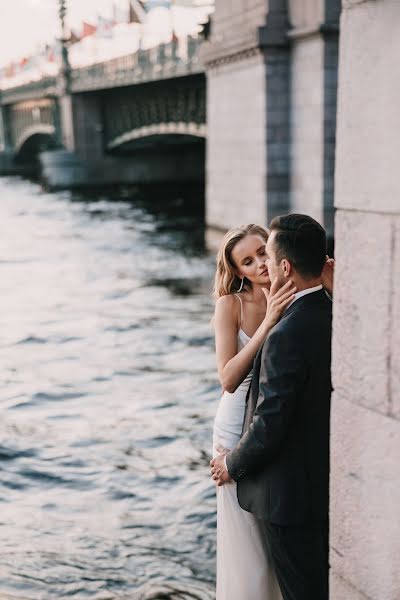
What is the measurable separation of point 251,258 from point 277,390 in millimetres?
910

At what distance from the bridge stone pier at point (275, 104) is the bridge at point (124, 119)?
7977 mm

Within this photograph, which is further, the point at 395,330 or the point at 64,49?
the point at 64,49

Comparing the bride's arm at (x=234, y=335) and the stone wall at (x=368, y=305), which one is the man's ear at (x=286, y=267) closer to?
the bride's arm at (x=234, y=335)

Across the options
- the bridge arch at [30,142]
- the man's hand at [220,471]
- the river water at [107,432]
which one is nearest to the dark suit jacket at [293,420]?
the man's hand at [220,471]

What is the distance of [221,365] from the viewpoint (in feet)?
11.4

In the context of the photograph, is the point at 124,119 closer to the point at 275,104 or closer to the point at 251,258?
the point at 275,104

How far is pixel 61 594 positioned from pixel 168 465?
7.68 ft

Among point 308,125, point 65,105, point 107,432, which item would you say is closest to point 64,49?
point 65,105

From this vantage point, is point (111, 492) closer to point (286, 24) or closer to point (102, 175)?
point (286, 24)

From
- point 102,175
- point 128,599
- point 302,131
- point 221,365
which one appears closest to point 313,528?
point 221,365

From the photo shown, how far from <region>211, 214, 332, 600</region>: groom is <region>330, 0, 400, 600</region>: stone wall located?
0.87 feet

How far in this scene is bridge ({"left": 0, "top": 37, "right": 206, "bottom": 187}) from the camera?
34.0 metres

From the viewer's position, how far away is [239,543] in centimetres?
345

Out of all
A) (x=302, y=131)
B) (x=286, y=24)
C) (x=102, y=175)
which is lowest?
(x=102, y=175)
